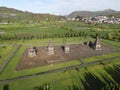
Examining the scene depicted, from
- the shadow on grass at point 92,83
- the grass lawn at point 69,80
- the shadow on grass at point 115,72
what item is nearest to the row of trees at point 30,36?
the grass lawn at point 69,80

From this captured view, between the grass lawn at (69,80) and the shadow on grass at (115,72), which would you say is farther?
the shadow on grass at (115,72)

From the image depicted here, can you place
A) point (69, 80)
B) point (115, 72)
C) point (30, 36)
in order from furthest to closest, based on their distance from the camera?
point (30, 36) < point (115, 72) < point (69, 80)

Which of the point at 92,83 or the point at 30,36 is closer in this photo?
the point at 92,83

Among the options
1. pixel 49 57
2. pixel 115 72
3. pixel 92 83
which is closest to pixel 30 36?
pixel 49 57

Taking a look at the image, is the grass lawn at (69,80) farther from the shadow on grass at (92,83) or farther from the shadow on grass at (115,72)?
the shadow on grass at (115,72)

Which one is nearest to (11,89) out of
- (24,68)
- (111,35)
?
(24,68)

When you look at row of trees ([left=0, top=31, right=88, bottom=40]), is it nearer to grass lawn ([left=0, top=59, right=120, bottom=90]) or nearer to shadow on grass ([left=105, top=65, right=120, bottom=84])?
grass lawn ([left=0, top=59, right=120, bottom=90])

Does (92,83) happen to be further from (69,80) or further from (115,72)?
(115,72)

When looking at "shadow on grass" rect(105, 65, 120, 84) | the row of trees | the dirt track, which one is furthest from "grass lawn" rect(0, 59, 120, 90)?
the row of trees
